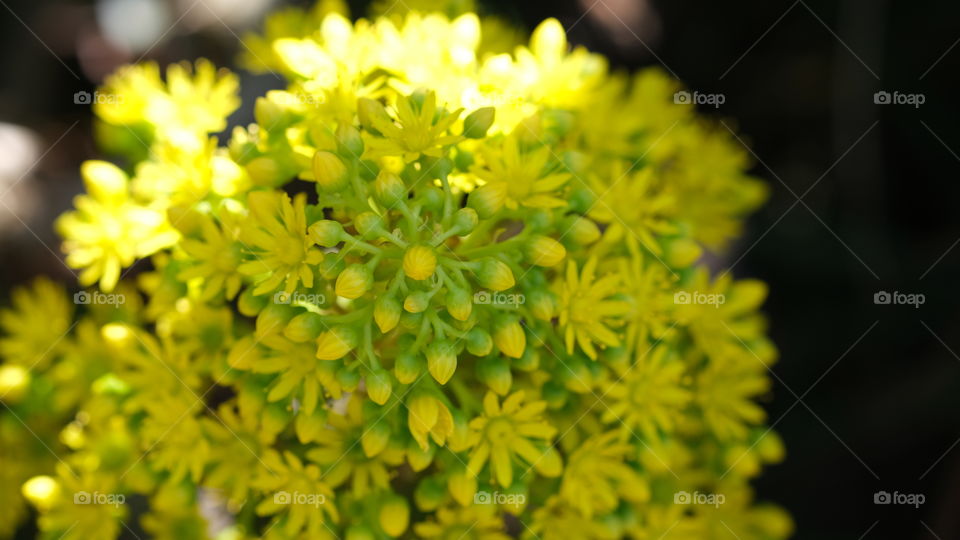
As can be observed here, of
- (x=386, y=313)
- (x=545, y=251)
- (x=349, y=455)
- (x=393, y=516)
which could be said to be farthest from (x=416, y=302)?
(x=393, y=516)

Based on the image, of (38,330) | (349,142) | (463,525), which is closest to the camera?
(349,142)

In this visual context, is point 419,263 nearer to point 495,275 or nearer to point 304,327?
point 495,275

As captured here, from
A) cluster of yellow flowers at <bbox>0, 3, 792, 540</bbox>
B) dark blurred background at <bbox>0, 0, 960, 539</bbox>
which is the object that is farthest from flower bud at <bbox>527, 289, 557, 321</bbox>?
dark blurred background at <bbox>0, 0, 960, 539</bbox>

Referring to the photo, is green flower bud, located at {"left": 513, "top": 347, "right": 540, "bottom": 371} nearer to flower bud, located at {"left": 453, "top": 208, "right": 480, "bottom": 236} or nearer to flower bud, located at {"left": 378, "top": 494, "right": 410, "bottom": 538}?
flower bud, located at {"left": 453, "top": 208, "right": 480, "bottom": 236}

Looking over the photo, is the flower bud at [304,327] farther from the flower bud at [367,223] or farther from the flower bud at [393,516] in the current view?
the flower bud at [393,516]

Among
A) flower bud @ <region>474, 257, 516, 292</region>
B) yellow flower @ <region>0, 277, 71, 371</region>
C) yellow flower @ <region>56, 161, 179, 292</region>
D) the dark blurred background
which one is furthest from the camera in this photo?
the dark blurred background

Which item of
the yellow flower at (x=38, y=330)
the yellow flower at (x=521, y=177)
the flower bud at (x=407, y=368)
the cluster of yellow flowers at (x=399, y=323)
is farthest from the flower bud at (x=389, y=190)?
the yellow flower at (x=38, y=330)
